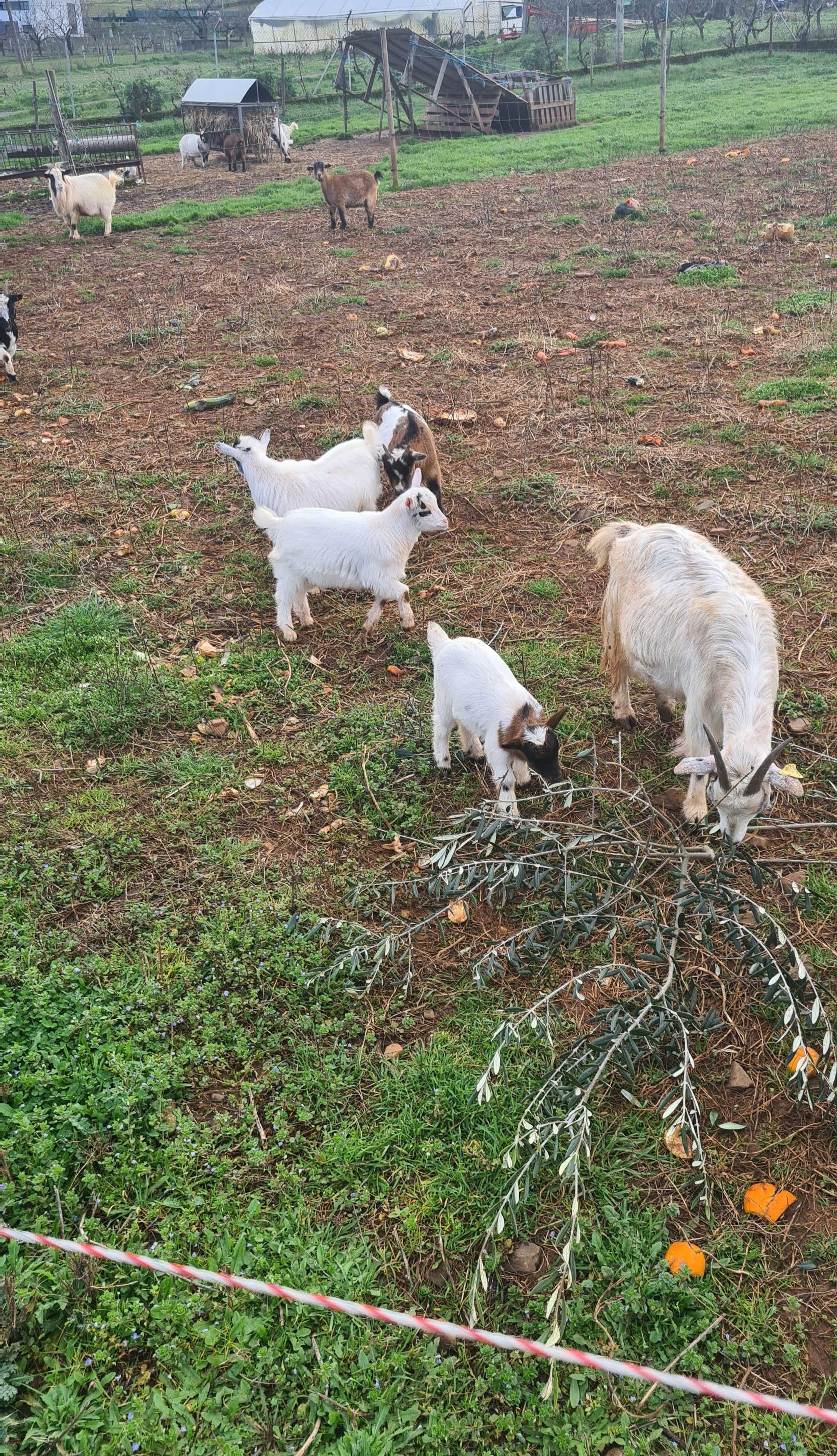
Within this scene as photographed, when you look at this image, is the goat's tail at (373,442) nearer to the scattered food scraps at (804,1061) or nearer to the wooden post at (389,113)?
the scattered food scraps at (804,1061)

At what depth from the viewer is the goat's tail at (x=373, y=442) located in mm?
6430

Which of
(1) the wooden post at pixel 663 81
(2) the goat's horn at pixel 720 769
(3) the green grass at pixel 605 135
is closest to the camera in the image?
(2) the goat's horn at pixel 720 769

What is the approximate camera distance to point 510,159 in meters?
19.8

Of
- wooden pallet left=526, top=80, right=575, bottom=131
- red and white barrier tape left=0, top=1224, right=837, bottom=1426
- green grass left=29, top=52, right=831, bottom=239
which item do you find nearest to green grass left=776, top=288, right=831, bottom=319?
red and white barrier tape left=0, top=1224, right=837, bottom=1426

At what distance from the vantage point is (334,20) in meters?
31.1

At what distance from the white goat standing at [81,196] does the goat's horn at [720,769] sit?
16.7 meters

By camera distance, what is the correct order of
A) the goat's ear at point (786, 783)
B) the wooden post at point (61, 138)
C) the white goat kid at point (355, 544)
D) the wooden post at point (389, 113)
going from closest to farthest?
the goat's ear at point (786, 783)
the white goat kid at point (355, 544)
the wooden post at point (389, 113)
the wooden post at point (61, 138)

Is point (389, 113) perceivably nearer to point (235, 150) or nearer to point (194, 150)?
point (235, 150)

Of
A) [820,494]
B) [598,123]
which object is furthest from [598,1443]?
[598,123]

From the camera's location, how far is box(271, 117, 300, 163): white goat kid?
22.3m

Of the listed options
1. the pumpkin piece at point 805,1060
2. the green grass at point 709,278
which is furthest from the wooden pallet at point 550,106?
the pumpkin piece at point 805,1060

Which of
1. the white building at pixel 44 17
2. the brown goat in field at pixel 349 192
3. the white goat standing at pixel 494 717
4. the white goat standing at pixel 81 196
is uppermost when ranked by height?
the white building at pixel 44 17

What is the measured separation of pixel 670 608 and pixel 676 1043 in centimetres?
190

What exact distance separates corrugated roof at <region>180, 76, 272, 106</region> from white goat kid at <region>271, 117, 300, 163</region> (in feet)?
3.48
